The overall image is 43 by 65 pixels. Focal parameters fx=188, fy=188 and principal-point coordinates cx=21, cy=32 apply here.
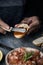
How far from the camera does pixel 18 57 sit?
0.78 metres

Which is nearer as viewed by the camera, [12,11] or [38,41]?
[38,41]

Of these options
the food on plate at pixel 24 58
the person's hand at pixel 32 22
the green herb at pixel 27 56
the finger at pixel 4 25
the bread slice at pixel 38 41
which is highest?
the green herb at pixel 27 56

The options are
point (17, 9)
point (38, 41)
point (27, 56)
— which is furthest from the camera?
point (17, 9)

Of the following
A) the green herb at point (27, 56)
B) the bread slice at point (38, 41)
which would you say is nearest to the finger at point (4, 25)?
the bread slice at point (38, 41)

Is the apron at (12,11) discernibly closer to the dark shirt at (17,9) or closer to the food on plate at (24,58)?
the dark shirt at (17,9)

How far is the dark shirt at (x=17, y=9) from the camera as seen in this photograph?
43.2 inches

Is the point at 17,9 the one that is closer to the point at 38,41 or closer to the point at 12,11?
the point at 12,11

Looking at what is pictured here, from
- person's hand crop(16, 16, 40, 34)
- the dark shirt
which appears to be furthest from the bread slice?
the dark shirt

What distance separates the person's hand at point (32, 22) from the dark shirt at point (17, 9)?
0.03 m

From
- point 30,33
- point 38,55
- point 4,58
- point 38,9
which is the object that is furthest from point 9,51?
point 38,9

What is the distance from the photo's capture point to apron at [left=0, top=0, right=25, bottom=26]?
1.10 metres

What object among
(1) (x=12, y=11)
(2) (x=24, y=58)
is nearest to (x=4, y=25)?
(1) (x=12, y=11)

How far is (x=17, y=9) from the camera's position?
1.11 metres

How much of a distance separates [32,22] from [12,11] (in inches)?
5.4
